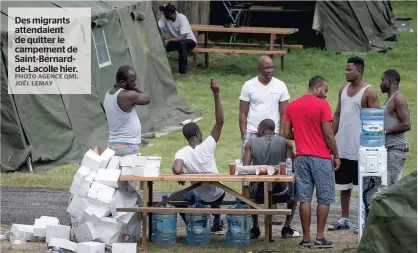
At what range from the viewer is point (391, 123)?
35.3ft

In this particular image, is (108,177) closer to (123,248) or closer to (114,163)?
(114,163)

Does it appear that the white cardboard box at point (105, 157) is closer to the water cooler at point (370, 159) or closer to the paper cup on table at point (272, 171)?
the paper cup on table at point (272, 171)

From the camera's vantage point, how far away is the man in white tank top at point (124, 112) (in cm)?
1073

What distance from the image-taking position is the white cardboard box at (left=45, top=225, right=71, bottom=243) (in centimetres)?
1027

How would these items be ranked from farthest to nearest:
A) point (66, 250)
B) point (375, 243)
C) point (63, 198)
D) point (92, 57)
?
1. point (92, 57)
2. point (63, 198)
3. point (66, 250)
4. point (375, 243)

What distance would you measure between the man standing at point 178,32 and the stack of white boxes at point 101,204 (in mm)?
10115

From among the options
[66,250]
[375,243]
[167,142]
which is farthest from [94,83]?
[375,243]

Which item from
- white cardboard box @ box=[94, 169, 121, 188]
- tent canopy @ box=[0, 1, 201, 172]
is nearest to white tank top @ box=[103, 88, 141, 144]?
white cardboard box @ box=[94, 169, 121, 188]

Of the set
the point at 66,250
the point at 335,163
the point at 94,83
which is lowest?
the point at 66,250

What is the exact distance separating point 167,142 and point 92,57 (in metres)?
1.73

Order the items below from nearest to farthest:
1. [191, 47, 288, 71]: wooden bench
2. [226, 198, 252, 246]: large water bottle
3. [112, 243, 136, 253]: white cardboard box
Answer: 1. [112, 243, 136, 253]: white cardboard box
2. [226, 198, 252, 246]: large water bottle
3. [191, 47, 288, 71]: wooden bench

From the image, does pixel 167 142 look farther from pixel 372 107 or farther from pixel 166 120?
pixel 372 107

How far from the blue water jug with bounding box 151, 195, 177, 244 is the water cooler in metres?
1.76

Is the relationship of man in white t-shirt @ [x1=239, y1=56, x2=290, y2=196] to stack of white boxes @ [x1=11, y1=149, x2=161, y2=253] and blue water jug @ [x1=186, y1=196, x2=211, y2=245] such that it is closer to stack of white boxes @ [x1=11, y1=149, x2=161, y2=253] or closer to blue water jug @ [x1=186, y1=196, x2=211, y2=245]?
blue water jug @ [x1=186, y1=196, x2=211, y2=245]
